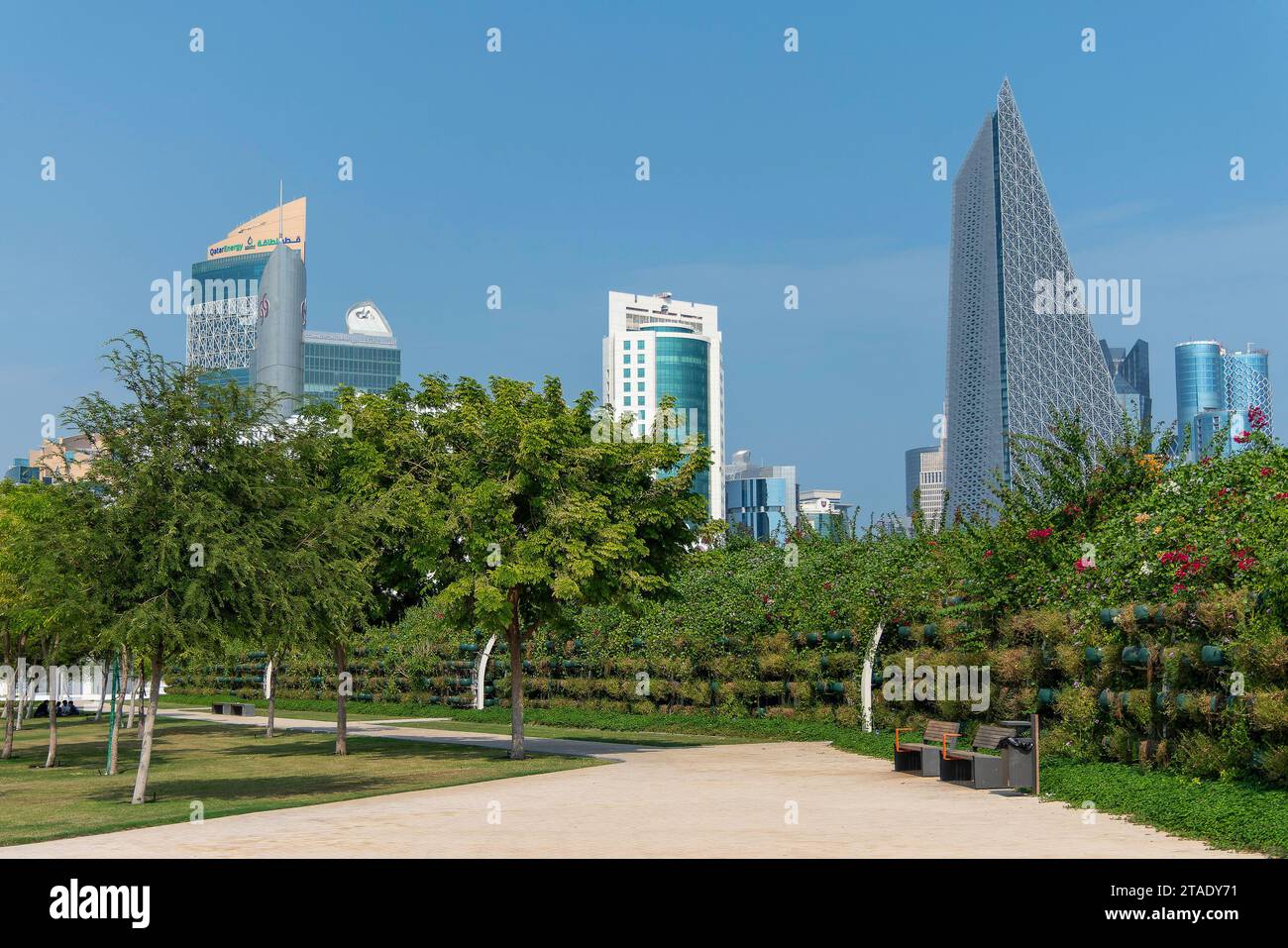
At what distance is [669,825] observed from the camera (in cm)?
1449

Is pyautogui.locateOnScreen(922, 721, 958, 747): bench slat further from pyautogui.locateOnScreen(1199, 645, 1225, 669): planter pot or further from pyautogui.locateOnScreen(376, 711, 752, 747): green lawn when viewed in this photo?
pyautogui.locateOnScreen(376, 711, 752, 747): green lawn

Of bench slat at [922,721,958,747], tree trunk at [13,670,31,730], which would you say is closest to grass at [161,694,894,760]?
bench slat at [922,721,958,747]

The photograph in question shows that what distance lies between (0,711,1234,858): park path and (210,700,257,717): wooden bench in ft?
84.2

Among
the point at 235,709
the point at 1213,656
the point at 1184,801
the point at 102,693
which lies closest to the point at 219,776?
the point at 1184,801

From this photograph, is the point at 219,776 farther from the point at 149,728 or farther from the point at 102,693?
the point at 102,693

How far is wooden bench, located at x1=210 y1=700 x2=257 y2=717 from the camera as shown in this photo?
43.8 metres

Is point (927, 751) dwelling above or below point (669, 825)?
above
